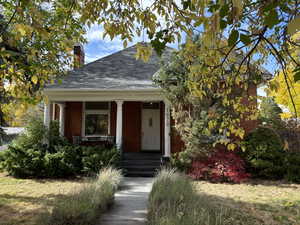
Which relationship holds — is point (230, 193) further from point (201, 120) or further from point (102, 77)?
point (102, 77)

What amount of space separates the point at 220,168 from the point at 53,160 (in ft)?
20.5

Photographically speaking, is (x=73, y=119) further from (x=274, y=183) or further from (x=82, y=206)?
(x=274, y=183)

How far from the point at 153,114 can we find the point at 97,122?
3.03m

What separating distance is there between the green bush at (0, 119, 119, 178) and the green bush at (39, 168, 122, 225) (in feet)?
11.3

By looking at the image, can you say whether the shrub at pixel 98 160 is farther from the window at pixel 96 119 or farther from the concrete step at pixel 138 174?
the window at pixel 96 119

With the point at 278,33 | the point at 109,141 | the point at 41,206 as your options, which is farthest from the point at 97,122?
the point at 278,33

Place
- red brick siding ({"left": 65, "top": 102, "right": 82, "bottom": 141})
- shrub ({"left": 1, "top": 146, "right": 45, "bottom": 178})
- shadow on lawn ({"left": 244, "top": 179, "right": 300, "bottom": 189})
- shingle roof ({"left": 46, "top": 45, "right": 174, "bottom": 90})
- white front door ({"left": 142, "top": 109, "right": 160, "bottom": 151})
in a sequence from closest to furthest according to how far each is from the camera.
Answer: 1. shadow on lawn ({"left": 244, "top": 179, "right": 300, "bottom": 189})
2. shrub ({"left": 1, "top": 146, "right": 45, "bottom": 178})
3. shingle roof ({"left": 46, "top": 45, "right": 174, "bottom": 90})
4. white front door ({"left": 142, "top": 109, "right": 160, "bottom": 151})
5. red brick siding ({"left": 65, "top": 102, "right": 82, "bottom": 141})

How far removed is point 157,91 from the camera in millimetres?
9797

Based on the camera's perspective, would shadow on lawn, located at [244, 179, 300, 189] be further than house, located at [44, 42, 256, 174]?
No

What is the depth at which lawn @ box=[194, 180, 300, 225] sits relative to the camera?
16.0ft

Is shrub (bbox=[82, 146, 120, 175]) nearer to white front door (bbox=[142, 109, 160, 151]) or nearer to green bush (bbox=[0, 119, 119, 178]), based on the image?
green bush (bbox=[0, 119, 119, 178])

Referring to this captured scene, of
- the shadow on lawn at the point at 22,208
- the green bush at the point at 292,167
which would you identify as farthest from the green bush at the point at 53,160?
the green bush at the point at 292,167

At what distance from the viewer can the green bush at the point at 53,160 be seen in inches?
345

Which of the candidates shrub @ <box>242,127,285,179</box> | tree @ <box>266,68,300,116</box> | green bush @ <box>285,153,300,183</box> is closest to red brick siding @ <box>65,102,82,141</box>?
shrub @ <box>242,127,285,179</box>
